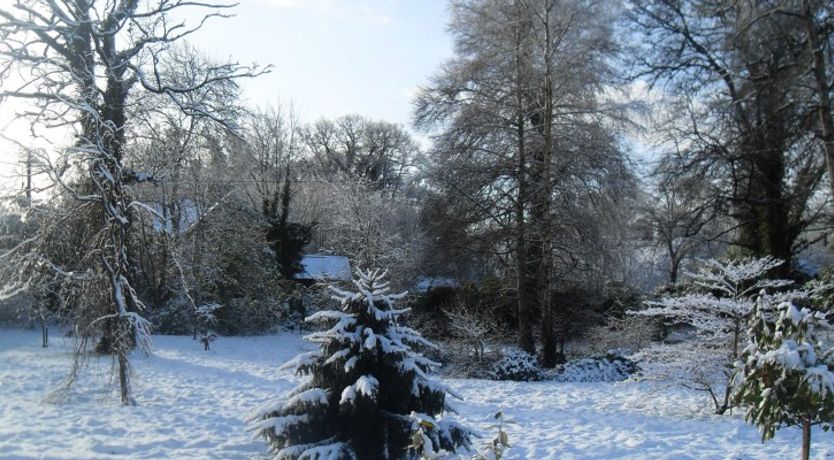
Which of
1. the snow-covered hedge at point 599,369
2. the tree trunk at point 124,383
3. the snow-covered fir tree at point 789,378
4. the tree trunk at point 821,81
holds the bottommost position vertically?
the snow-covered hedge at point 599,369

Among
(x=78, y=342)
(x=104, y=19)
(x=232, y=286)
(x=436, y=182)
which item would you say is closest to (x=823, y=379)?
(x=78, y=342)

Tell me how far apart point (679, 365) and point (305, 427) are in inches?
188

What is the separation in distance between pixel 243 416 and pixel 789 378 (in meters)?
5.57

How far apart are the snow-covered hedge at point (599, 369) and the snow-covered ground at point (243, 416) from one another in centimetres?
112

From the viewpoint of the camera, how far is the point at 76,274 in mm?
7527

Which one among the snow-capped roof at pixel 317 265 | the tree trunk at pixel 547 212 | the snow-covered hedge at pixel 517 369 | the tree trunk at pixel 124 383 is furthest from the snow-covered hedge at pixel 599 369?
the snow-capped roof at pixel 317 265

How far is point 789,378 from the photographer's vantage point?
3.83 metres

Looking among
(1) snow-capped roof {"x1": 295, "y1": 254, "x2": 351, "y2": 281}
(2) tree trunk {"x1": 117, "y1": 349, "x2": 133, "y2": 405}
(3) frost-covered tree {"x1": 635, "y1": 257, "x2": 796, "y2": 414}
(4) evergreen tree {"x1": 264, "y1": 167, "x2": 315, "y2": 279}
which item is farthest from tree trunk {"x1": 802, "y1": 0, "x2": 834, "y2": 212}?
(4) evergreen tree {"x1": 264, "y1": 167, "x2": 315, "y2": 279}

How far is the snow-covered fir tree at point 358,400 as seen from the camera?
14.5 feet

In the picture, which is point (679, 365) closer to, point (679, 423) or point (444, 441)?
point (679, 423)

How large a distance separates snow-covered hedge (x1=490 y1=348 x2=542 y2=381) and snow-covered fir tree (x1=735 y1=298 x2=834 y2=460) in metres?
7.85

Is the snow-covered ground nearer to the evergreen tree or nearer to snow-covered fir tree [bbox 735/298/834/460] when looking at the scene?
snow-covered fir tree [bbox 735/298/834/460]

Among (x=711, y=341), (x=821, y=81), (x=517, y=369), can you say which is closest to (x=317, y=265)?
(x=517, y=369)

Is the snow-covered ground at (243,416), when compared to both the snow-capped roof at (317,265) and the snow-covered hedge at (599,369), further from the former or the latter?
the snow-capped roof at (317,265)
